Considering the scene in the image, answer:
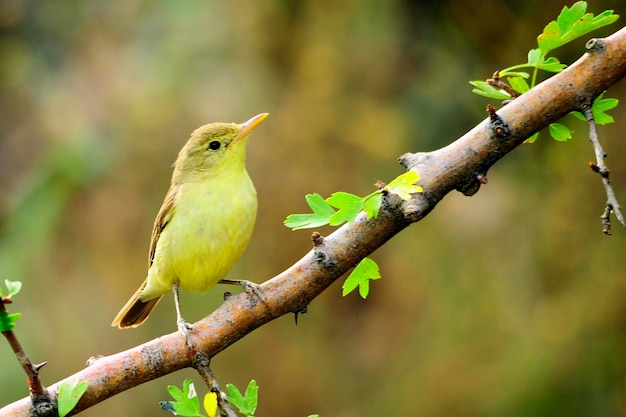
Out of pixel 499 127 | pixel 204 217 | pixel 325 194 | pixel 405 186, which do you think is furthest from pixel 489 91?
pixel 325 194

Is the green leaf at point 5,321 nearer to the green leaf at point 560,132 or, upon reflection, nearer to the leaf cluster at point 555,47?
the leaf cluster at point 555,47

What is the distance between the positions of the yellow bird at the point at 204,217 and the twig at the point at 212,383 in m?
0.52

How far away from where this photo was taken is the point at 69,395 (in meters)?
2.20

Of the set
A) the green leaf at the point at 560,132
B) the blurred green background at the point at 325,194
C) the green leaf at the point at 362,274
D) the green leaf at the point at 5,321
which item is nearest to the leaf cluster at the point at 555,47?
the green leaf at the point at 560,132

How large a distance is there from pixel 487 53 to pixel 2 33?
4129 mm

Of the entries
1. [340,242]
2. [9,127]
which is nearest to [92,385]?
[340,242]

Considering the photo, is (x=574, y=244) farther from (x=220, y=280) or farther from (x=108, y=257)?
(x=108, y=257)

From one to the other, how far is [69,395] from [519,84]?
155cm

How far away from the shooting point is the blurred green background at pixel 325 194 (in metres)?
5.10

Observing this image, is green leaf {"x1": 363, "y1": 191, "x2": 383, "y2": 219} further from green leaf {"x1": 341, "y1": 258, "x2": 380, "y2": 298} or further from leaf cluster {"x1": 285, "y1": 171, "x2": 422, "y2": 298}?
green leaf {"x1": 341, "y1": 258, "x2": 380, "y2": 298}

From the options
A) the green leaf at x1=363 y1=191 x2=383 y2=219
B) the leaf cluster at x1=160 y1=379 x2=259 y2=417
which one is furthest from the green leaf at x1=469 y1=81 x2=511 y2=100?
the leaf cluster at x1=160 y1=379 x2=259 y2=417

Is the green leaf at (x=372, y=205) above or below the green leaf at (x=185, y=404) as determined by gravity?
above

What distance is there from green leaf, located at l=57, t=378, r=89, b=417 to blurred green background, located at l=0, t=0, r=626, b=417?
3320 millimetres

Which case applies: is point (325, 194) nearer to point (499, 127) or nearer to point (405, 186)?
point (499, 127)
